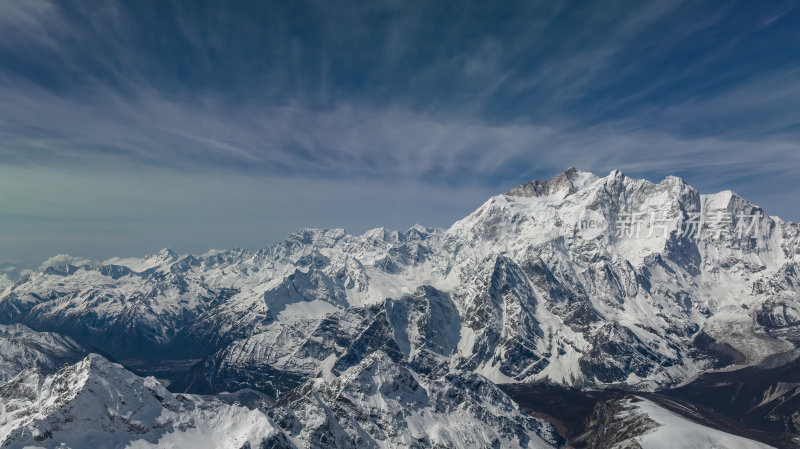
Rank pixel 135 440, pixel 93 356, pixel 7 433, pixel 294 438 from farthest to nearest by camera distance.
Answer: pixel 294 438 → pixel 93 356 → pixel 135 440 → pixel 7 433

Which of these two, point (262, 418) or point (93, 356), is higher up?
point (93, 356)

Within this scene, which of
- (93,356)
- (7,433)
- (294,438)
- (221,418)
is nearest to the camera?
(7,433)

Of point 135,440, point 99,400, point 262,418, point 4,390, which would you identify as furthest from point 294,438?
point 4,390

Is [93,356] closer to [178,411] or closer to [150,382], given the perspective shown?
[150,382]

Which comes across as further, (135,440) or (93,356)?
(93,356)

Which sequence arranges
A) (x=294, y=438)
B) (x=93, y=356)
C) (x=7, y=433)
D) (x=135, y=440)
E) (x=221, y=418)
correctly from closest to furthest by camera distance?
(x=7, y=433)
(x=135, y=440)
(x=93, y=356)
(x=221, y=418)
(x=294, y=438)

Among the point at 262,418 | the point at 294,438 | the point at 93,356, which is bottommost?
the point at 294,438

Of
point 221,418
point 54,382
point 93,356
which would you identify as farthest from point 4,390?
point 221,418

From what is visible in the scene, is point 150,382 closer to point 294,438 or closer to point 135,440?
point 135,440

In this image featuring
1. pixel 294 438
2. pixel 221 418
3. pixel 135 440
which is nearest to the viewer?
pixel 135 440
